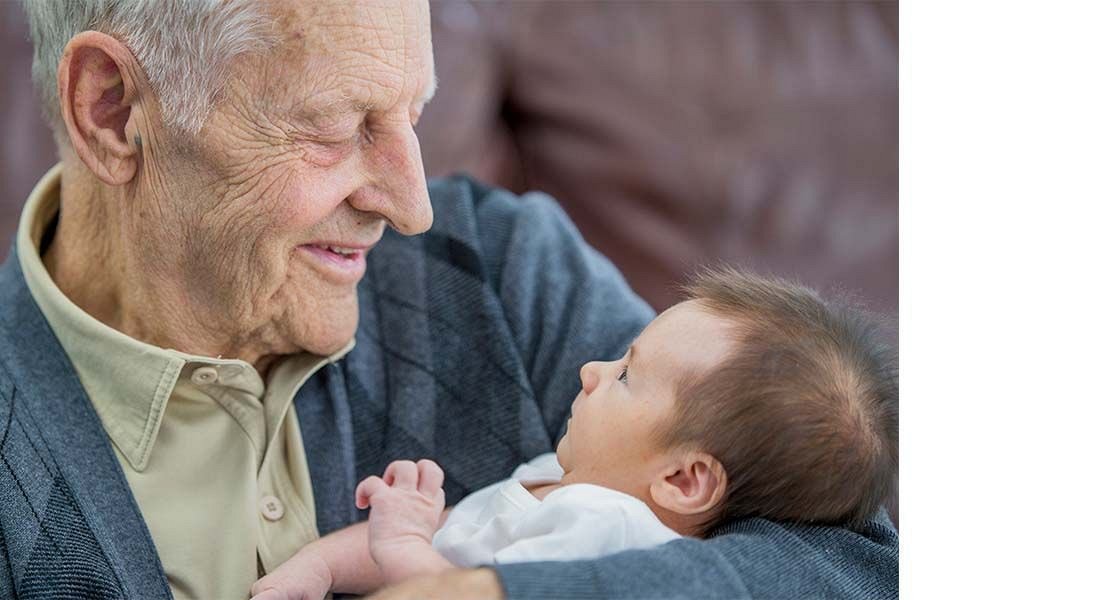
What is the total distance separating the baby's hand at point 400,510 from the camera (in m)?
0.75

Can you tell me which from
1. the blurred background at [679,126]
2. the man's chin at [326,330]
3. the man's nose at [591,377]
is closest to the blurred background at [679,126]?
the blurred background at [679,126]

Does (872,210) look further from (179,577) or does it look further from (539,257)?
(179,577)

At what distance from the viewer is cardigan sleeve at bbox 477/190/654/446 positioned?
1.06 metres

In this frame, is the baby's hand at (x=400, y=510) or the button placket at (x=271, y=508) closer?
the baby's hand at (x=400, y=510)

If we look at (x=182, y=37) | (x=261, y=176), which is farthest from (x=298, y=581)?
(x=182, y=37)

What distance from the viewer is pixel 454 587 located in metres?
0.68

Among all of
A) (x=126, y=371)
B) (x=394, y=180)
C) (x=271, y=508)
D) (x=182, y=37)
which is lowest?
(x=271, y=508)

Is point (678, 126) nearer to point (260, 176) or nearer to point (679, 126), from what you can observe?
point (679, 126)

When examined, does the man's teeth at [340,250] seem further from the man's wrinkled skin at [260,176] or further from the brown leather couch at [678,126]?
the brown leather couch at [678,126]

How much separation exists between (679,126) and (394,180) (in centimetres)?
78

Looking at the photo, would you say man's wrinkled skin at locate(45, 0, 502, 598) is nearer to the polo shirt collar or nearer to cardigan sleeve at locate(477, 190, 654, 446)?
the polo shirt collar

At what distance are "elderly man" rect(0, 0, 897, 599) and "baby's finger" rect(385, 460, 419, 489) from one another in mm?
80
